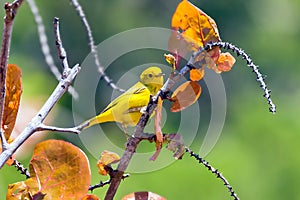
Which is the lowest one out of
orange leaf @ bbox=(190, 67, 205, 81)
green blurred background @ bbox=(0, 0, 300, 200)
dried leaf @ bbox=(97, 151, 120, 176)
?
dried leaf @ bbox=(97, 151, 120, 176)

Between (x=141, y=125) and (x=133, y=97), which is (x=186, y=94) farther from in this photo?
(x=133, y=97)

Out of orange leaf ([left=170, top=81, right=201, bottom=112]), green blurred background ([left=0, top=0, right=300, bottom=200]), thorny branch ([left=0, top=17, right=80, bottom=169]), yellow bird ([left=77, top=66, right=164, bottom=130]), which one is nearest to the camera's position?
thorny branch ([left=0, top=17, right=80, bottom=169])

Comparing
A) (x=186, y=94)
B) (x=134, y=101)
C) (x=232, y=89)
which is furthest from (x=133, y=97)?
(x=232, y=89)

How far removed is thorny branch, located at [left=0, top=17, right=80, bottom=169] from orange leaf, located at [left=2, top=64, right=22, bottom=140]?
0.18 ft

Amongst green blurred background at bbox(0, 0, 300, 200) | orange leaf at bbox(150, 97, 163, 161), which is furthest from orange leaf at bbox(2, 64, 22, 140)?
green blurred background at bbox(0, 0, 300, 200)

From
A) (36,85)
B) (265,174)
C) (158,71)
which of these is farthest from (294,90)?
(158,71)

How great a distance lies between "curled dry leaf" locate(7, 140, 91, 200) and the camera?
2.07 ft

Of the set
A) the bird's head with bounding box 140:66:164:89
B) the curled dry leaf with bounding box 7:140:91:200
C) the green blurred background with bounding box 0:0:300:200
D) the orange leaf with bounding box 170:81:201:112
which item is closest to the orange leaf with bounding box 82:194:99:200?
the curled dry leaf with bounding box 7:140:91:200

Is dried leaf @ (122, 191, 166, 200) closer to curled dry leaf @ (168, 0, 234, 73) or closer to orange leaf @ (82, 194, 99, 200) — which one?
orange leaf @ (82, 194, 99, 200)

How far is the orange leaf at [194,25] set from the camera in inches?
27.0

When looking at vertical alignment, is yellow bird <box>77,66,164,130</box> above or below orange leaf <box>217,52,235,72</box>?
above

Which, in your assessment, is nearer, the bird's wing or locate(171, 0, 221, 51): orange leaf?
locate(171, 0, 221, 51): orange leaf

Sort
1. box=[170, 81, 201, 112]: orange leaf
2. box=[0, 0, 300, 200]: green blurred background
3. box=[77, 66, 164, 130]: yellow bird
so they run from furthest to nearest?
1. box=[0, 0, 300, 200]: green blurred background
2. box=[77, 66, 164, 130]: yellow bird
3. box=[170, 81, 201, 112]: orange leaf

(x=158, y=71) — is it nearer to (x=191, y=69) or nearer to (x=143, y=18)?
(x=191, y=69)
